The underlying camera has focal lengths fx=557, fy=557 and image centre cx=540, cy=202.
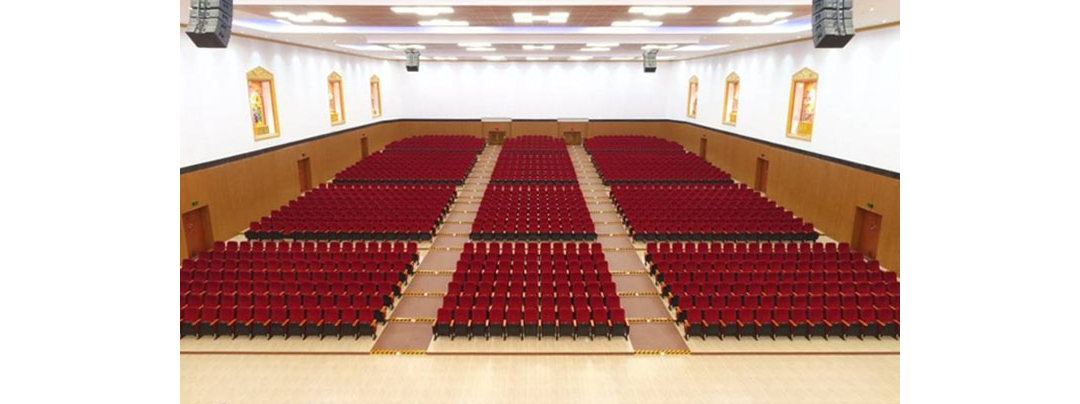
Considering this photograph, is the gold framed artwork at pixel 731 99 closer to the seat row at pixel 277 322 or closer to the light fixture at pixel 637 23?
the light fixture at pixel 637 23

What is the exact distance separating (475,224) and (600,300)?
19.0ft

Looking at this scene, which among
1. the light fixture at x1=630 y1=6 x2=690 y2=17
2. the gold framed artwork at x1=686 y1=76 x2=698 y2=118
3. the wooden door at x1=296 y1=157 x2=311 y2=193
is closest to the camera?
the light fixture at x1=630 y1=6 x2=690 y2=17

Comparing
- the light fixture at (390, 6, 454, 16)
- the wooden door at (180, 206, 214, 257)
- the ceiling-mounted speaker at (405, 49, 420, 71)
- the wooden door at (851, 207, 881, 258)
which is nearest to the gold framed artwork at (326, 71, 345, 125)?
the ceiling-mounted speaker at (405, 49, 420, 71)

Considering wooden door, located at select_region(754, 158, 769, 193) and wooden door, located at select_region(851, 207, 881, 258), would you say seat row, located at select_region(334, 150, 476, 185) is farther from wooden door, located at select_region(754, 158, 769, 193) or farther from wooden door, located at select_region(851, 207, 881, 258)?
wooden door, located at select_region(851, 207, 881, 258)

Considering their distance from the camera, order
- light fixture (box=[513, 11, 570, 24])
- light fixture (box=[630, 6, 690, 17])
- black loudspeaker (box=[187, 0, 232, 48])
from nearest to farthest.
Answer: black loudspeaker (box=[187, 0, 232, 48]), light fixture (box=[630, 6, 690, 17]), light fixture (box=[513, 11, 570, 24])

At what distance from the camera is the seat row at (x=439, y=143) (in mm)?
28203

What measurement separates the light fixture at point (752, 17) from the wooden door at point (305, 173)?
48.3ft

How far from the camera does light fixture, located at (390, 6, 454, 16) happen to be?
11492mm

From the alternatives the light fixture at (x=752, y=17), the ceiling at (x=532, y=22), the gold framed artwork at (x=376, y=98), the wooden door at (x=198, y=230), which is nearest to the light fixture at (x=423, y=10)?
the ceiling at (x=532, y=22)

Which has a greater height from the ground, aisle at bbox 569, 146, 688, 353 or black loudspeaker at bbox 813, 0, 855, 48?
black loudspeaker at bbox 813, 0, 855, 48

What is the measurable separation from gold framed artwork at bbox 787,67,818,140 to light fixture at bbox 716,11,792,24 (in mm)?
3409

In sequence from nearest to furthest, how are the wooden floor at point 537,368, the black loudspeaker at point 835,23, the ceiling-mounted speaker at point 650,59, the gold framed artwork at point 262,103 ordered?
the wooden floor at point 537,368
the black loudspeaker at point 835,23
the gold framed artwork at point 262,103
the ceiling-mounted speaker at point 650,59
